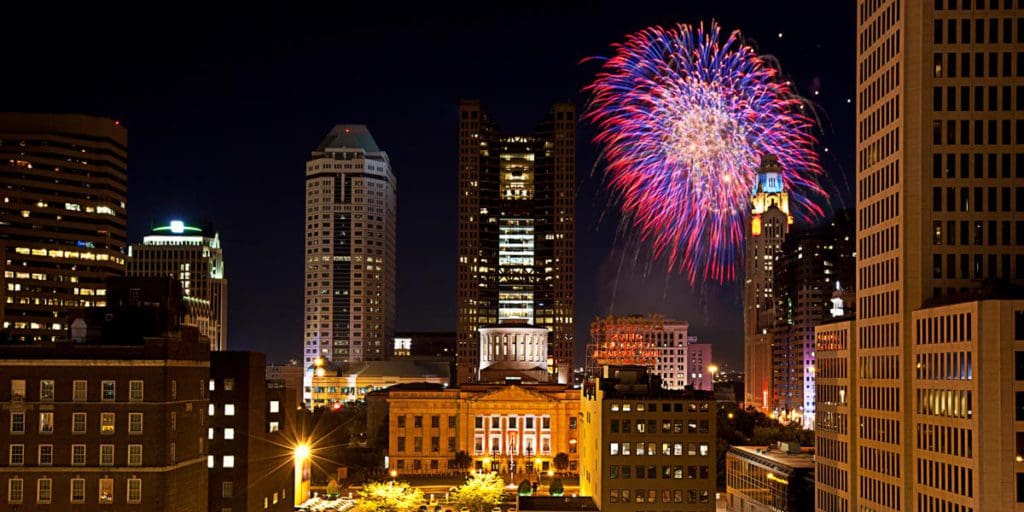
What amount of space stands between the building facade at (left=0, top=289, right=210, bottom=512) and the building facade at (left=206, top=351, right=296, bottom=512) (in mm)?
31320

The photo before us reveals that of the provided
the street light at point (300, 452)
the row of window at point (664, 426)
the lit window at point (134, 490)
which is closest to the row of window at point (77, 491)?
the lit window at point (134, 490)

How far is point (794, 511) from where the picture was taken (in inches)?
6324

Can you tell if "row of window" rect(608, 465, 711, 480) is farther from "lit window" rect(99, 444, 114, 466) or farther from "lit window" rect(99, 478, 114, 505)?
"lit window" rect(99, 444, 114, 466)

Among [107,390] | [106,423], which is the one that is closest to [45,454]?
[106,423]

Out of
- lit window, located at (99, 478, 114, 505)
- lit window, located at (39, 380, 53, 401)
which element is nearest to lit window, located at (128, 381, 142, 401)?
lit window, located at (39, 380, 53, 401)

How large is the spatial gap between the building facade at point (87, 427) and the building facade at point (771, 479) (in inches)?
3353

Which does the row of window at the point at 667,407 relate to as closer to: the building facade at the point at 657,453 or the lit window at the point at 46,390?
the building facade at the point at 657,453

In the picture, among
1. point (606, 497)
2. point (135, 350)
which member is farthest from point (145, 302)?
point (606, 497)

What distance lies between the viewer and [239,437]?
14400 centimetres

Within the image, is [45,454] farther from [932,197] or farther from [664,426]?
[932,197]

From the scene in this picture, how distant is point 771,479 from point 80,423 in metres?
95.8

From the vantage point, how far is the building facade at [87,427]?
10694 cm

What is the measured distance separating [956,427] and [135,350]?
7518 centimetres

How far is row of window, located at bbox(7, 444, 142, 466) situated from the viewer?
351 ft
